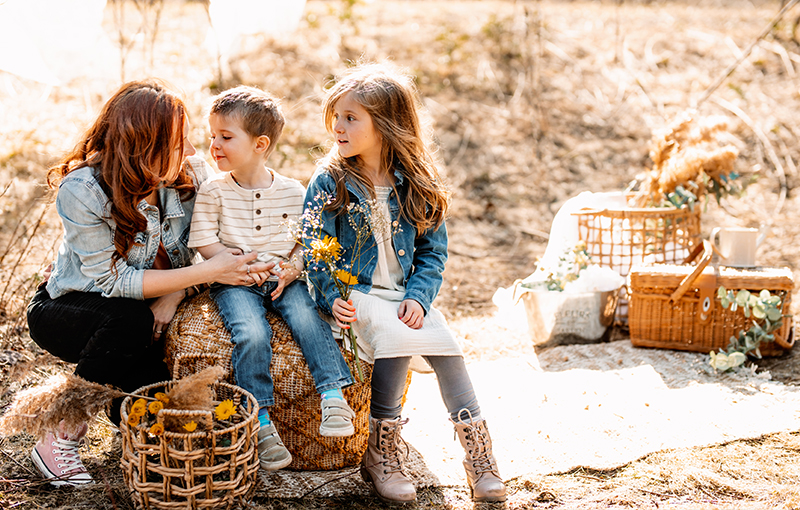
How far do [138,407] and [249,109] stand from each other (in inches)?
41.7

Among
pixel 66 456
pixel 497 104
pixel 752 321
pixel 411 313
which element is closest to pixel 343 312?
pixel 411 313

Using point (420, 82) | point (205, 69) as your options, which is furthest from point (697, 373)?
point (205, 69)

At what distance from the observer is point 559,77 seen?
25.2ft

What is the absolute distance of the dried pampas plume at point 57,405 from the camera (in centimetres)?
206

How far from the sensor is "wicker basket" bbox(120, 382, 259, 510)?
1.95 m

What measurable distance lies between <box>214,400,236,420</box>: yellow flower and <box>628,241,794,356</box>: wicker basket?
241cm

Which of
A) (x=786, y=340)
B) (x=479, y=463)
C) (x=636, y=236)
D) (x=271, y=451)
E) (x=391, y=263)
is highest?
(x=391, y=263)

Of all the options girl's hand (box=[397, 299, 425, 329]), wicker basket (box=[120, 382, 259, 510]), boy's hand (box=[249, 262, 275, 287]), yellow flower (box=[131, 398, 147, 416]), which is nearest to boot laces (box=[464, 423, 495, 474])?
girl's hand (box=[397, 299, 425, 329])

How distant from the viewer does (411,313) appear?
2420 millimetres

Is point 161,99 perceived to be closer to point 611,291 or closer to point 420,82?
point 611,291

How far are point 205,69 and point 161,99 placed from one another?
4.72 metres

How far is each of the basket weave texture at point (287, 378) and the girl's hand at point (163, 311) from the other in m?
0.03

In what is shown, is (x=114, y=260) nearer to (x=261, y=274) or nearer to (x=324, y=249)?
(x=261, y=274)

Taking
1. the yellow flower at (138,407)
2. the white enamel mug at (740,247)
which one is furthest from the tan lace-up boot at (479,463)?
the white enamel mug at (740,247)
